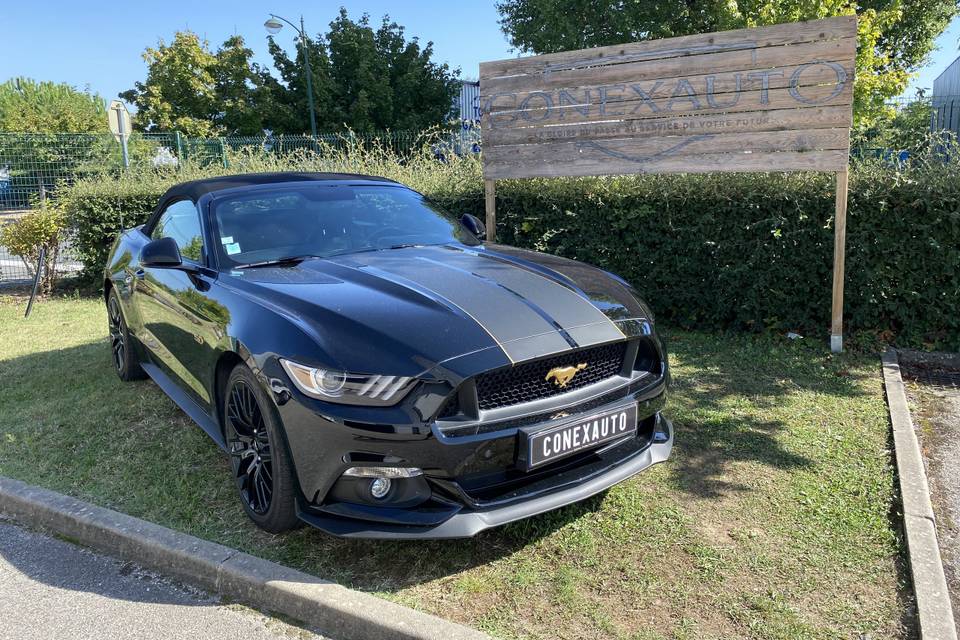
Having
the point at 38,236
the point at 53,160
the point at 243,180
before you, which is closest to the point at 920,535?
the point at 243,180

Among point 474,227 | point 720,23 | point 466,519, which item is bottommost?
point 466,519

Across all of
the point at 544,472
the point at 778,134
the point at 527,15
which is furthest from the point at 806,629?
the point at 527,15

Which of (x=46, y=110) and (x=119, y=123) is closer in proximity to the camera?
(x=119, y=123)

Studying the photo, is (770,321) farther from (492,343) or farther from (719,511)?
(492,343)

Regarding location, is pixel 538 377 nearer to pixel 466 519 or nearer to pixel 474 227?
pixel 466 519

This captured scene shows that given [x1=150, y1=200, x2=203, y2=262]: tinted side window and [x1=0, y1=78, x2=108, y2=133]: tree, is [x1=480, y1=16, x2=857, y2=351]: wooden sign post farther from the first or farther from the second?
[x1=0, y1=78, x2=108, y2=133]: tree

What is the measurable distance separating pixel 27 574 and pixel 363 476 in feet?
5.52

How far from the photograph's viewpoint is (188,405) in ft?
13.6

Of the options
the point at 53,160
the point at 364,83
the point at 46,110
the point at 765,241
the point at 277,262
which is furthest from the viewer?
the point at 46,110

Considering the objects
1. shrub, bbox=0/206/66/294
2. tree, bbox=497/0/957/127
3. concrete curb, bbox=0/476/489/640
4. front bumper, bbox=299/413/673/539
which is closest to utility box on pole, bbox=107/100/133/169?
shrub, bbox=0/206/66/294

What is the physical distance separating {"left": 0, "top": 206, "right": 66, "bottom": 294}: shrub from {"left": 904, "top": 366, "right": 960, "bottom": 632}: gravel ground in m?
10.0

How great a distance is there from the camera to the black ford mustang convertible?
2.67 meters

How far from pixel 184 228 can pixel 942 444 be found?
4.69 m

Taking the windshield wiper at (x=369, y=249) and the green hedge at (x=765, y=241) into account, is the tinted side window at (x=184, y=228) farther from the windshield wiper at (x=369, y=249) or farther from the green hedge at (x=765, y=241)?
the green hedge at (x=765, y=241)
